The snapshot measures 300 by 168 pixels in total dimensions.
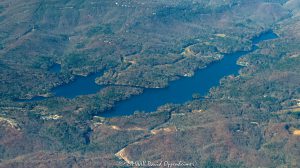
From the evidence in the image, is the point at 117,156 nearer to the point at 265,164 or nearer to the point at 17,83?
the point at 265,164

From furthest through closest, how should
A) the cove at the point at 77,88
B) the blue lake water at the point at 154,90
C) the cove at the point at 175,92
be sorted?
the cove at the point at 77,88
the blue lake water at the point at 154,90
the cove at the point at 175,92

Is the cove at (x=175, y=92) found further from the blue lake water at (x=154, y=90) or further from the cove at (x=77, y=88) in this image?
the cove at (x=77, y=88)

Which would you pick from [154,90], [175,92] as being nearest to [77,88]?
[154,90]

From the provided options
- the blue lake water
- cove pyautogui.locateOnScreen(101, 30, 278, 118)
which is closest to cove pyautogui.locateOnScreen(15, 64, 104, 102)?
the blue lake water

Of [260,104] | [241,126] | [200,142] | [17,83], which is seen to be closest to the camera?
[200,142]

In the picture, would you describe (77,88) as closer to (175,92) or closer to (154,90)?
(154,90)

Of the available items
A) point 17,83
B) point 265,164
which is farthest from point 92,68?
point 265,164

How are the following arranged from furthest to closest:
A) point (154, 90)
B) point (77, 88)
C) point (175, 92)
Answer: point (77, 88)
point (154, 90)
point (175, 92)

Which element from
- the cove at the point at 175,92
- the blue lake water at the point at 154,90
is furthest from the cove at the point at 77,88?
the cove at the point at 175,92
